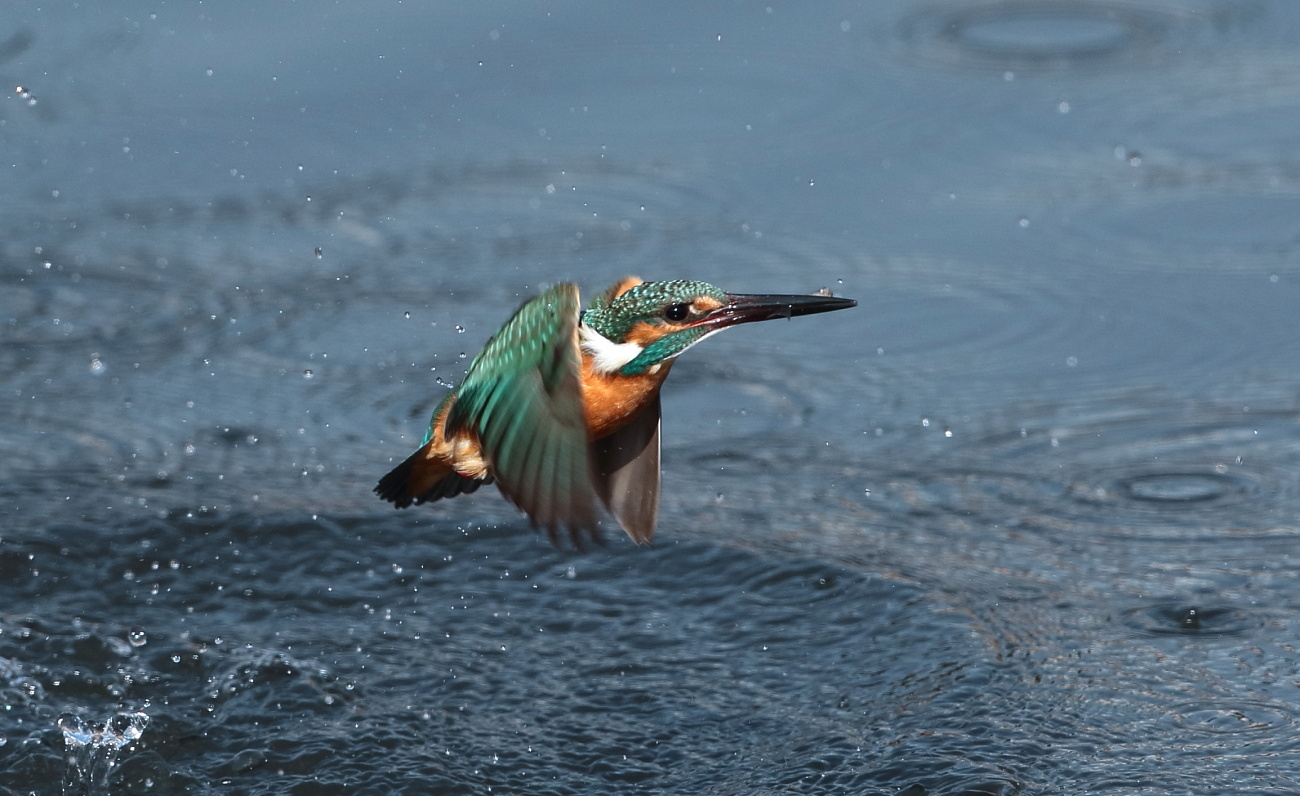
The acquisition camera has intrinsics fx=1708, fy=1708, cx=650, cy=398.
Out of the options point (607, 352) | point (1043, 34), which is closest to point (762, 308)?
point (607, 352)

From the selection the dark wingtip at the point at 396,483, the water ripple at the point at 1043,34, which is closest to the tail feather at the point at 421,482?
the dark wingtip at the point at 396,483

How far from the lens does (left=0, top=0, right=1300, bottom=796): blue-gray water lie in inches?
140

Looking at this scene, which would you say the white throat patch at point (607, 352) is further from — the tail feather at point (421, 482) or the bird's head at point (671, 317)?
the tail feather at point (421, 482)

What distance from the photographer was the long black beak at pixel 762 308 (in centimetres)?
304

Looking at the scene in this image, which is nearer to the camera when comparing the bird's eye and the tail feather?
the bird's eye

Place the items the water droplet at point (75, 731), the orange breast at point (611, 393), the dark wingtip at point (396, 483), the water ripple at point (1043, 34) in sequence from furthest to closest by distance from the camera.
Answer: the water ripple at point (1043, 34)
the water droplet at point (75, 731)
the dark wingtip at point (396, 483)
the orange breast at point (611, 393)

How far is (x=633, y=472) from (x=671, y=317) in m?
0.38

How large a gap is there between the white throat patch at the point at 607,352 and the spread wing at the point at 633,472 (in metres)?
0.21

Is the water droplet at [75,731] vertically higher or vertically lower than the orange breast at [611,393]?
→ lower

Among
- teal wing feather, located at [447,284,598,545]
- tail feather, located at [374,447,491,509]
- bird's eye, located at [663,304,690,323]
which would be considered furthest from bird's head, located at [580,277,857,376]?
tail feather, located at [374,447,491,509]

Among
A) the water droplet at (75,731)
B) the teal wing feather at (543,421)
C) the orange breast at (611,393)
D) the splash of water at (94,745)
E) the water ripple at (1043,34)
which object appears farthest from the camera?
the water ripple at (1043,34)

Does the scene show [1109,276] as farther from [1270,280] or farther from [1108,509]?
[1108,509]

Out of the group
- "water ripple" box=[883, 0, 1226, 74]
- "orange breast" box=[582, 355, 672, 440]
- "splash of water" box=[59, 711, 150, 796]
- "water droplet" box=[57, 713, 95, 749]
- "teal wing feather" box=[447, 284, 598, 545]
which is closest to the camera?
"teal wing feather" box=[447, 284, 598, 545]

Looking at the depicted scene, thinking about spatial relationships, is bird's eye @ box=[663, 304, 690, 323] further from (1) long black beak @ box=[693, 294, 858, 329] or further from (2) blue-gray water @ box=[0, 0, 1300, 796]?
(2) blue-gray water @ box=[0, 0, 1300, 796]
